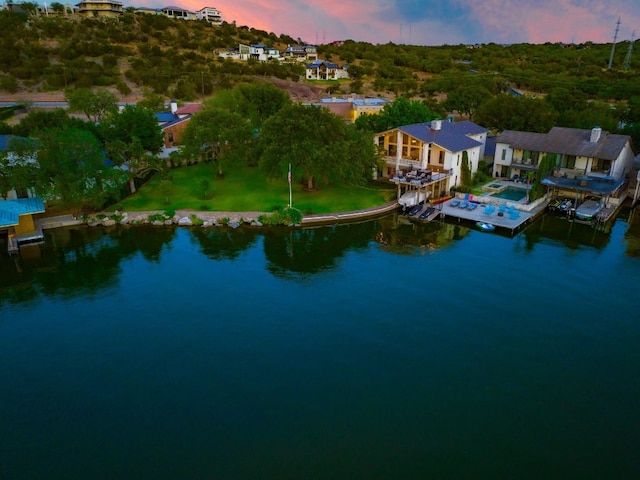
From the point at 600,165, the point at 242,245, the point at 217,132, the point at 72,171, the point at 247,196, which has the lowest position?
the point at 242,245

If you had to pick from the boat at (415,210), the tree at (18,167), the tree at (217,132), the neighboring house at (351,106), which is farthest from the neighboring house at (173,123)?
the boat at (415,210)

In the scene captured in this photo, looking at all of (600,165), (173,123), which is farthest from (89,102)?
(600,165)

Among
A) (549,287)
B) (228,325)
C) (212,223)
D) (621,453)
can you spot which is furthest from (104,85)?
(621,453)

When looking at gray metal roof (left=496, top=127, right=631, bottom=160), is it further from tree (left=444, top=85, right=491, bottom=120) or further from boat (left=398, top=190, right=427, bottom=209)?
tree (left=444, top=85, right=491, bottom=120)

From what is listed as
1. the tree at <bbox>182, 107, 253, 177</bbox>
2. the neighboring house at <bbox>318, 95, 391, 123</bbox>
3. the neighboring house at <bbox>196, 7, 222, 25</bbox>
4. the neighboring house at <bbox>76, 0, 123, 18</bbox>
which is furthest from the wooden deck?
the neighboring house at <bbox>196, 7, 222, 25</bbox>

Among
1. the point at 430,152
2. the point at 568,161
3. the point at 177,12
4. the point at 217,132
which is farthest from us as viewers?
the point at 177,12

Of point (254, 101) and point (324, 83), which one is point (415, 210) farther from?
point (324, 83)

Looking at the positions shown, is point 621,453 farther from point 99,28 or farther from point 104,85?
point 99,28
